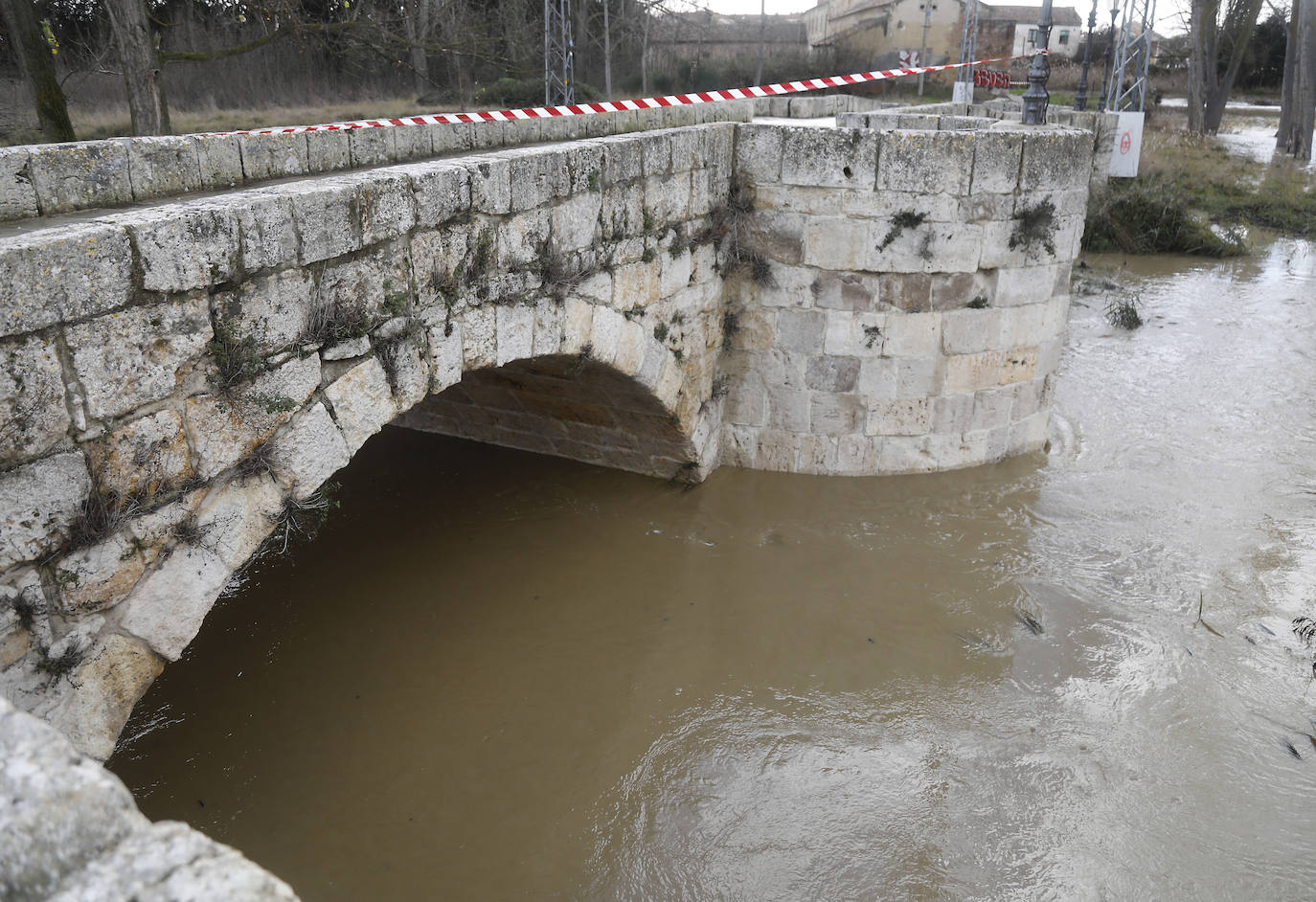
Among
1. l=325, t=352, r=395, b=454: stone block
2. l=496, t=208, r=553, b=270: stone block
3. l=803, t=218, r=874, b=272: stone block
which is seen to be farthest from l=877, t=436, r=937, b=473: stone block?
l=325, t=352, r=395, b=454: stone block

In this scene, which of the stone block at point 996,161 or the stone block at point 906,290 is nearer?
the stone block at point 996,161

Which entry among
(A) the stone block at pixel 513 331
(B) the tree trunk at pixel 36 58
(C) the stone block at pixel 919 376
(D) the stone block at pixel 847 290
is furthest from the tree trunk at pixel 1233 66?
(A) the stone block at pixel 513 331

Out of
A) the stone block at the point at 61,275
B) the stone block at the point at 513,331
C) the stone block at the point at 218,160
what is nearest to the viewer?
the stone block at the point at 61,275

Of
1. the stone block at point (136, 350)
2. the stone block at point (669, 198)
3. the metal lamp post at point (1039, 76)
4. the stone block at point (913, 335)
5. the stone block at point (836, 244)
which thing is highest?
→ the metal lamp post at point (1039, 76)

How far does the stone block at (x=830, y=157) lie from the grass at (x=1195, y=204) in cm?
936

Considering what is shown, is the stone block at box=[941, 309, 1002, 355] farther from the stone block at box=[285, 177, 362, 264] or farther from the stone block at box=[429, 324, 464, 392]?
the stone block at box=[285, 177, 362, 264]

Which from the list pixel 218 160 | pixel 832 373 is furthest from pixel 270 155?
pixel 832 373

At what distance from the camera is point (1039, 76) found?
8.35m

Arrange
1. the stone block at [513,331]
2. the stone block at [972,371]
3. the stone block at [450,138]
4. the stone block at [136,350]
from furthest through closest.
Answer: the stone block at [450,138], the stone block at [972,371], the stone block at [513,331], the stone block at [136,350]

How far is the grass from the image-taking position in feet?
45.9

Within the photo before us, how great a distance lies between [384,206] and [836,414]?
3.99 meters

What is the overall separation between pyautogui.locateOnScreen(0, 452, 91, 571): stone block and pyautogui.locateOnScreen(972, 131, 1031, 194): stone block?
5.30m

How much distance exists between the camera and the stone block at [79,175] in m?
4.05

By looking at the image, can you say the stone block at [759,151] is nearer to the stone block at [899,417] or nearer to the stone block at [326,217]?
the stone block at [899,417]
